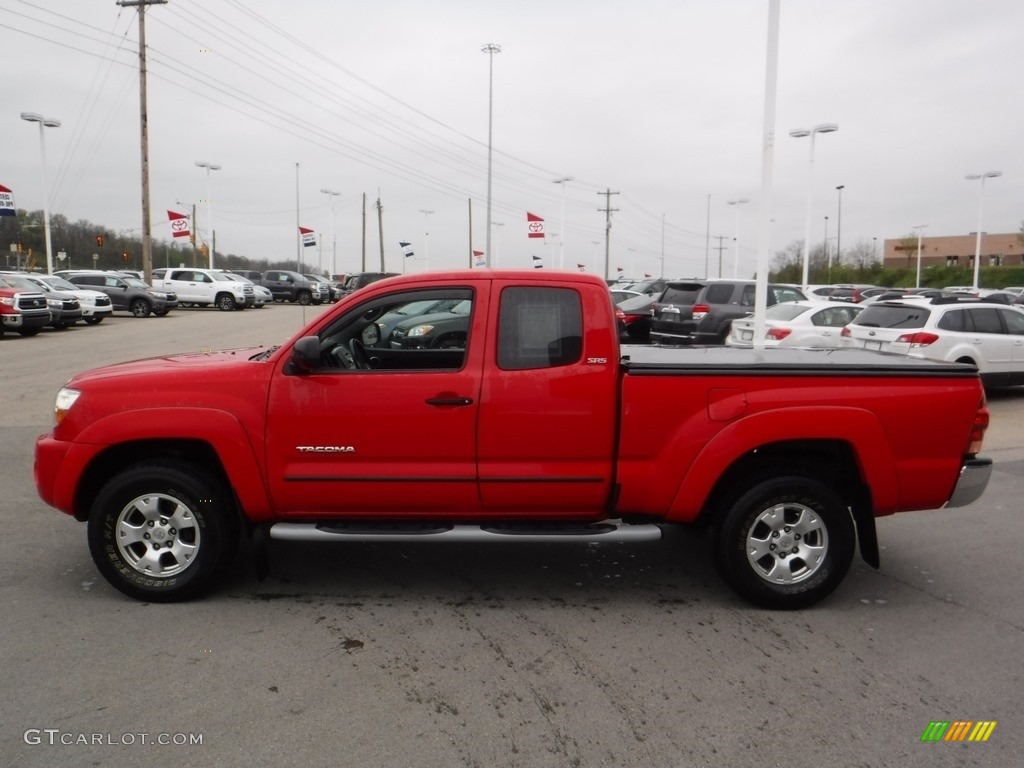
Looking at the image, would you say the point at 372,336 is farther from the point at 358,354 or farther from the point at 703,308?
the point at 703,308

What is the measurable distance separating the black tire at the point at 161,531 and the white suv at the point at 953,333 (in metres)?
10.5

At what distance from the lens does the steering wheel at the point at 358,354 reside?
5.00 metres

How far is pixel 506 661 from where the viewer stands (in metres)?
3.94

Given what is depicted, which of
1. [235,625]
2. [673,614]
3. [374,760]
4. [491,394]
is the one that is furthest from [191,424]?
[673,614]

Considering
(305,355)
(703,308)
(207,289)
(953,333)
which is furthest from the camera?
(207,289)

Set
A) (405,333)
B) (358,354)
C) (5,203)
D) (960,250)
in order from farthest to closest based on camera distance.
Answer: (960,250)
(5,203)
(405,333)
(358,354)

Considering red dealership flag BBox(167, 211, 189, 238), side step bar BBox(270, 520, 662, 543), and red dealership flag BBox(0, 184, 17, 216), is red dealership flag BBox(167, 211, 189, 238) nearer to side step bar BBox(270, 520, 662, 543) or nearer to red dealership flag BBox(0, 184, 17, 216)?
red dealership flag BBox(0, 184, 17, 216)

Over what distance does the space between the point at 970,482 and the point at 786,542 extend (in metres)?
1.13

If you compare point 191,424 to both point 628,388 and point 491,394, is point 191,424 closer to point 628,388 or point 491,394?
point 491,394

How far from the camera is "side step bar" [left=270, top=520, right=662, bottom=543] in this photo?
4492 millimetres

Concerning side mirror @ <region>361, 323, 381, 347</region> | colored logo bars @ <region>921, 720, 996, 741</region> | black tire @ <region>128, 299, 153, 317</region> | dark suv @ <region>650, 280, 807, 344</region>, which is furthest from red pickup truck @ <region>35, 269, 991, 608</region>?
black tire @ <region>128, 299, 153, 317</region>

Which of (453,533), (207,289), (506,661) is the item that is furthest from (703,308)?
(207,289)

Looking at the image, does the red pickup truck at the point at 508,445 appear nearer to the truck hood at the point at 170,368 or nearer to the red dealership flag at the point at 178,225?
the truck hood at the point at 170,368

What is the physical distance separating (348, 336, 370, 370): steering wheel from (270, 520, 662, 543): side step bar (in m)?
1.02
